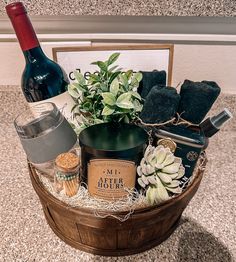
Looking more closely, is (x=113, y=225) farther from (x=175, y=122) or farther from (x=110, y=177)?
(x=175, y=122)

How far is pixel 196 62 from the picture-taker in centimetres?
84

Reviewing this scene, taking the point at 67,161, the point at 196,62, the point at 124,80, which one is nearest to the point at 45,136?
the point at 67,161

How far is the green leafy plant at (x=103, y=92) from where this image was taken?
21.3 inches

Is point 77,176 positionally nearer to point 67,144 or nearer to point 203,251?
point 67,144

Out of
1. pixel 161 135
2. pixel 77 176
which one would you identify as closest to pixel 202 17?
pixel 161 135

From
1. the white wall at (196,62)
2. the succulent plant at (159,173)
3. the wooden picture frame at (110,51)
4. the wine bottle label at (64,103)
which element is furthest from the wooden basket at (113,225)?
the white wall at (196,62)

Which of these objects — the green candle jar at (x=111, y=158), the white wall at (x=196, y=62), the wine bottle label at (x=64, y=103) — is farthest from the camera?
the white wall at (x=196, y=62)

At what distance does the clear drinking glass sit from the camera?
0.53 meters

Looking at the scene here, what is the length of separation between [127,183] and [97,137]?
3.4 inches

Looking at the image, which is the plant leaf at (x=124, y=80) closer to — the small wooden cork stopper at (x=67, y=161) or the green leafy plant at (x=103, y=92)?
the green leafy plant at (x=103, y=92)

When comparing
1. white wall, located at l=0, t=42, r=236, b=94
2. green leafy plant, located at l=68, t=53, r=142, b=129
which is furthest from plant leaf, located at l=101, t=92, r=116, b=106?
white wall, located at l=0, t=42, r=236, b=94

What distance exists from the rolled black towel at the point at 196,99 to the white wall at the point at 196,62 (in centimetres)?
28

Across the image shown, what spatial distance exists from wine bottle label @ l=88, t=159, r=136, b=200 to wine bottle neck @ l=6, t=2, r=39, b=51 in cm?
24

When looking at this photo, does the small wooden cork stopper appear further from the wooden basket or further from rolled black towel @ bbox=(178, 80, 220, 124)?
rolled black towel @ bbox=(178, 80, 220, 124)
